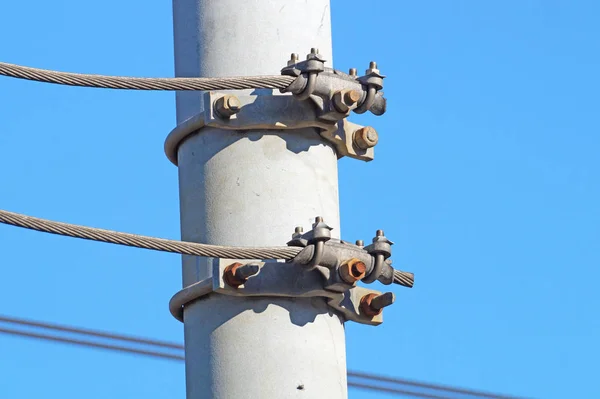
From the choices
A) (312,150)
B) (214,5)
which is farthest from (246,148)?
(214,5)

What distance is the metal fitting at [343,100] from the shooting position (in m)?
4.07

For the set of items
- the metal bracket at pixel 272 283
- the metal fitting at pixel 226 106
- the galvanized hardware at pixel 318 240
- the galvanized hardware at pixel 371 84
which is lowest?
the metal bracket at pixel 272 283

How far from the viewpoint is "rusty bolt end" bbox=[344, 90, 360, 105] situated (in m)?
4.09

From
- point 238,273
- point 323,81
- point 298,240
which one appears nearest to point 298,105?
point 323,81

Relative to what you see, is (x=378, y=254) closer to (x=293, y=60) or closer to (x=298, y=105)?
(x=298, y=105)

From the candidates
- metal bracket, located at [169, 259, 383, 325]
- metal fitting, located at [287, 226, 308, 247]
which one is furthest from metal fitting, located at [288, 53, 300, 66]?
metal bracket, located at [169, 259, 383, 325]

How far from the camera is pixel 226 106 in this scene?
4.02 m

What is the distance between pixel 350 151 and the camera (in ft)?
14.2

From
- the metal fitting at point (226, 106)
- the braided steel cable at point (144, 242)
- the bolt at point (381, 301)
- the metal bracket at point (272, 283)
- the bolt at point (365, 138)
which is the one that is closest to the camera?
the braided steel cable at point (144, 242)

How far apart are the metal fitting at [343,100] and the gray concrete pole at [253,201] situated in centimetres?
12

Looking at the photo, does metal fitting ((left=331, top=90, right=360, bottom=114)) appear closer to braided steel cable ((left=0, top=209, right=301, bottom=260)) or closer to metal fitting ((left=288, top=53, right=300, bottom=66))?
metal fitting ((left=288, top=53, right=300, bottom=66))

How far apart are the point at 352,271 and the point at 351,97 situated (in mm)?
513

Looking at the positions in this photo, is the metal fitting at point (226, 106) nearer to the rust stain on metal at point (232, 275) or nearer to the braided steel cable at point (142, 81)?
the braided steel cable at point (142, 81)

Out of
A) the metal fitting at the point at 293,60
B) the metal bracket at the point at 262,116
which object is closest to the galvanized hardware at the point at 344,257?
the metal bracket at the point at 262,116
